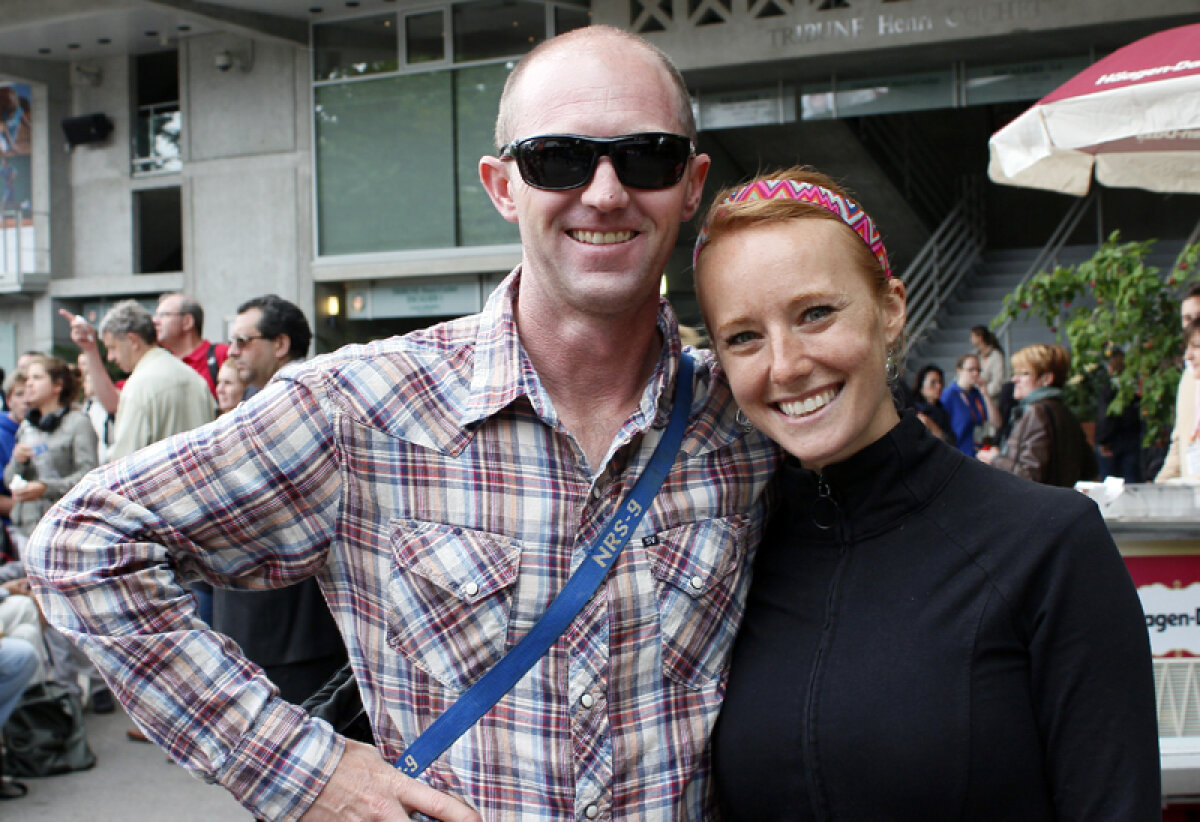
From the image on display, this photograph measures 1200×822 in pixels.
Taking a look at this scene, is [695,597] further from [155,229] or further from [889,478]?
[155,229]

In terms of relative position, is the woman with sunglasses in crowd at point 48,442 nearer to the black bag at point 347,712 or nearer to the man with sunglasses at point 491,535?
the black bag at point 347,712

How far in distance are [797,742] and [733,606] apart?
308mm

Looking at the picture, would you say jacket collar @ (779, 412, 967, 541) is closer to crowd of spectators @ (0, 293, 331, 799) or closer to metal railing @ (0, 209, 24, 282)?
crowd of spectators @ (0, 293, 331, 799)

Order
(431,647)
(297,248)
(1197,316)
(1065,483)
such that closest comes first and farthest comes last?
(431,647), (1197,316), (1065,483), (297,248)

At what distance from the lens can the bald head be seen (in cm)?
200

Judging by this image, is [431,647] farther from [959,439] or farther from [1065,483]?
[959,439]

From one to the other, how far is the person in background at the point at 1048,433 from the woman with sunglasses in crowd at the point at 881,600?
4815 mm

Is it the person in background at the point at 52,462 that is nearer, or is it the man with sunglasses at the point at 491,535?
the man with sunglasses at the point at 491,535

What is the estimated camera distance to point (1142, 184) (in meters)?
6.21

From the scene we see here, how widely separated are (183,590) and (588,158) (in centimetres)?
104

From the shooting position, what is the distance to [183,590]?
6.15 ft

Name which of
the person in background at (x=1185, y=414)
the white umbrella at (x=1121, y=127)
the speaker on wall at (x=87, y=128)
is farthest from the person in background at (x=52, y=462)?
the speaker on wall at (x=87, y=128)

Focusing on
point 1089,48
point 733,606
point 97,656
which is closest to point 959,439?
point 1089,48

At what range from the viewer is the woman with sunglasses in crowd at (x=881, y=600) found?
171 cm
